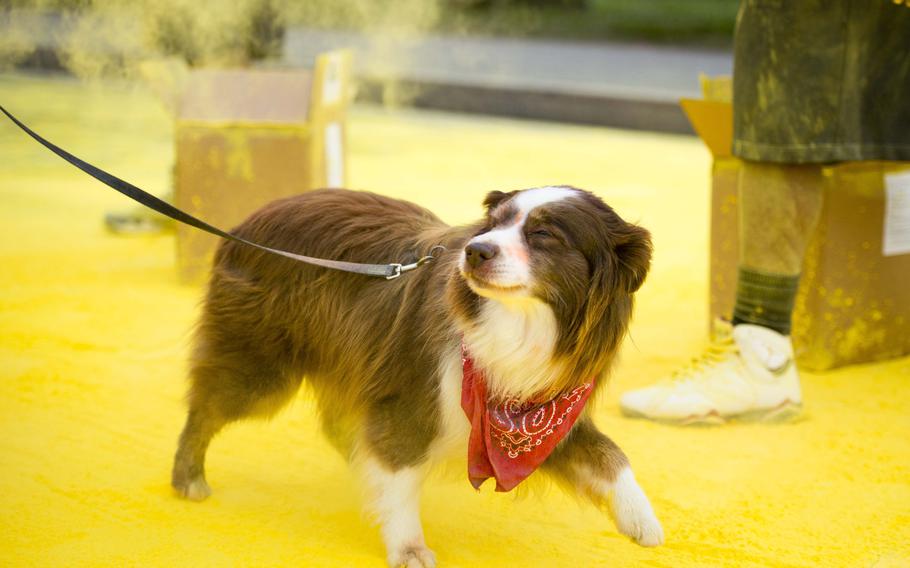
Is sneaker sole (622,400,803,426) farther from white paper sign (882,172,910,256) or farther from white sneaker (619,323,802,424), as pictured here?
white paper sign (882,172,910,256)

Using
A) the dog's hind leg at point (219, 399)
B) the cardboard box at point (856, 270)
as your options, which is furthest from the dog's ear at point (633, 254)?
the cardboard box at point (856, 270)

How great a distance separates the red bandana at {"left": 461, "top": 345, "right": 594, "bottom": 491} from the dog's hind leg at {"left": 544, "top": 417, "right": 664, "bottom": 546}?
0.12 metres

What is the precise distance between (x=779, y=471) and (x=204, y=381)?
1.71 m

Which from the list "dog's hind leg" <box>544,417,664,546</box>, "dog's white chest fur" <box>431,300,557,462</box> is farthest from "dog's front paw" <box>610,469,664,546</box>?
"dog's white chest fur" <box>431,300,557,462</box>

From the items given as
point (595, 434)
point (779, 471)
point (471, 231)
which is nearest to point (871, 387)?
point (779, 471)

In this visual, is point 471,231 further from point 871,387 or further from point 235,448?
point 871,387

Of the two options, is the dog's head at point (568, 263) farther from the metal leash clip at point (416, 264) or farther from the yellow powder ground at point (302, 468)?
the yellow powder ground at point (302, 468)

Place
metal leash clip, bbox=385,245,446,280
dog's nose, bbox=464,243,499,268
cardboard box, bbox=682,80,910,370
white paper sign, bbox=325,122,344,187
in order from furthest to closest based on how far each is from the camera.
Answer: white paper sign, bbox=325,122,344,187 < cardboard box, bbox=682,80,910,370 < metal leash clip, bbox=385,245,446,280 < dog's nose, bbox=464,243,499,268

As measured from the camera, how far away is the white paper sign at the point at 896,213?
13.2 ft

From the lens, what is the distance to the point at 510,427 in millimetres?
2463

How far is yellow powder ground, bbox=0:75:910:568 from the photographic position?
2.70 meters

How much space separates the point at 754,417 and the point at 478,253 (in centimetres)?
166

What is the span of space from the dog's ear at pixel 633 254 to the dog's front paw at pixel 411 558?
0.81m

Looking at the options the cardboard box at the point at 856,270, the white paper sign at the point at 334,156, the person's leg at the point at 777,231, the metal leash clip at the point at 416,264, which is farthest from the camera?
the white paper sign at the point at 334,156
